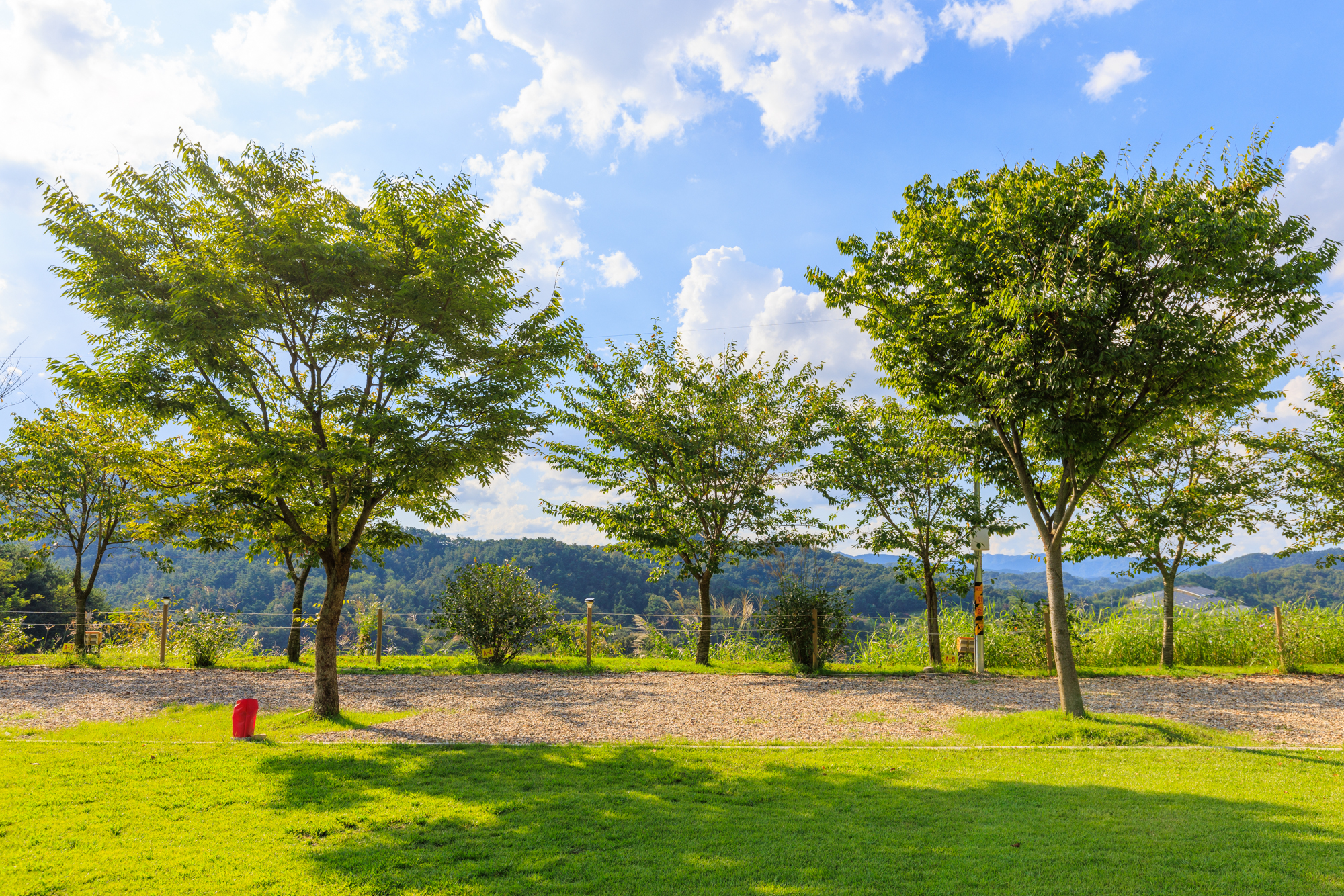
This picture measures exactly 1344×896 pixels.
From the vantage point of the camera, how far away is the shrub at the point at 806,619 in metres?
13.6

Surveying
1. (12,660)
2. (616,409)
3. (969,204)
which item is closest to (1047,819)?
(969,204)

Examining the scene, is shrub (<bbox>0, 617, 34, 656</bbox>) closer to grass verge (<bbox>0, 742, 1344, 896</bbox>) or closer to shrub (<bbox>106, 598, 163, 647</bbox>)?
shrub (<bbox>106, 598, 163, 647</bbox>)

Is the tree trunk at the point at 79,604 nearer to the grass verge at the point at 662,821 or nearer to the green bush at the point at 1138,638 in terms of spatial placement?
the grass verge at the point at 662,821

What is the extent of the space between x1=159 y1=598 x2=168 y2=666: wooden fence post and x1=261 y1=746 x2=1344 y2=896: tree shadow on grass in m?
9.90

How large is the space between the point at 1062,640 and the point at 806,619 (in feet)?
18.1

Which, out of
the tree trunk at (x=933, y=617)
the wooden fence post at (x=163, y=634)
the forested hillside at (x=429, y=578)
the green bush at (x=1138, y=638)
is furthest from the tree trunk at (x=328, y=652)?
the forested hillside at (x=429, y=578)

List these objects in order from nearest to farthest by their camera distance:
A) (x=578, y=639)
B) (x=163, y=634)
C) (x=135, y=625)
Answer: (x=163, y=634) < (x=578, y=639) < (x=135, y=625)

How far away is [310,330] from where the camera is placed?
9.01 meters

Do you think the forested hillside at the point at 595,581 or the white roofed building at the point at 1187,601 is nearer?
the white roofed building at the point at 1187,601

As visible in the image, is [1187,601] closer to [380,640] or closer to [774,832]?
[774,832]

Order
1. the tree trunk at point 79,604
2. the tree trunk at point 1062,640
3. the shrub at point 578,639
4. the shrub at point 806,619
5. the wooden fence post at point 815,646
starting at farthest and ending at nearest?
the tree trunk at point 79,604 < the shrub at point 578,639 < the shrub at point 806,619 < the wooden fence post at point 815,646 < the tree trunk at point 1062,640

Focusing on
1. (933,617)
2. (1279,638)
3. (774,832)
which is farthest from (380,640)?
(1279,638)

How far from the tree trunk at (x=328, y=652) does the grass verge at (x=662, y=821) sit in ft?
5.65

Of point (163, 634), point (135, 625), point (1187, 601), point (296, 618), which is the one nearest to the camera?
point (163, 634)
